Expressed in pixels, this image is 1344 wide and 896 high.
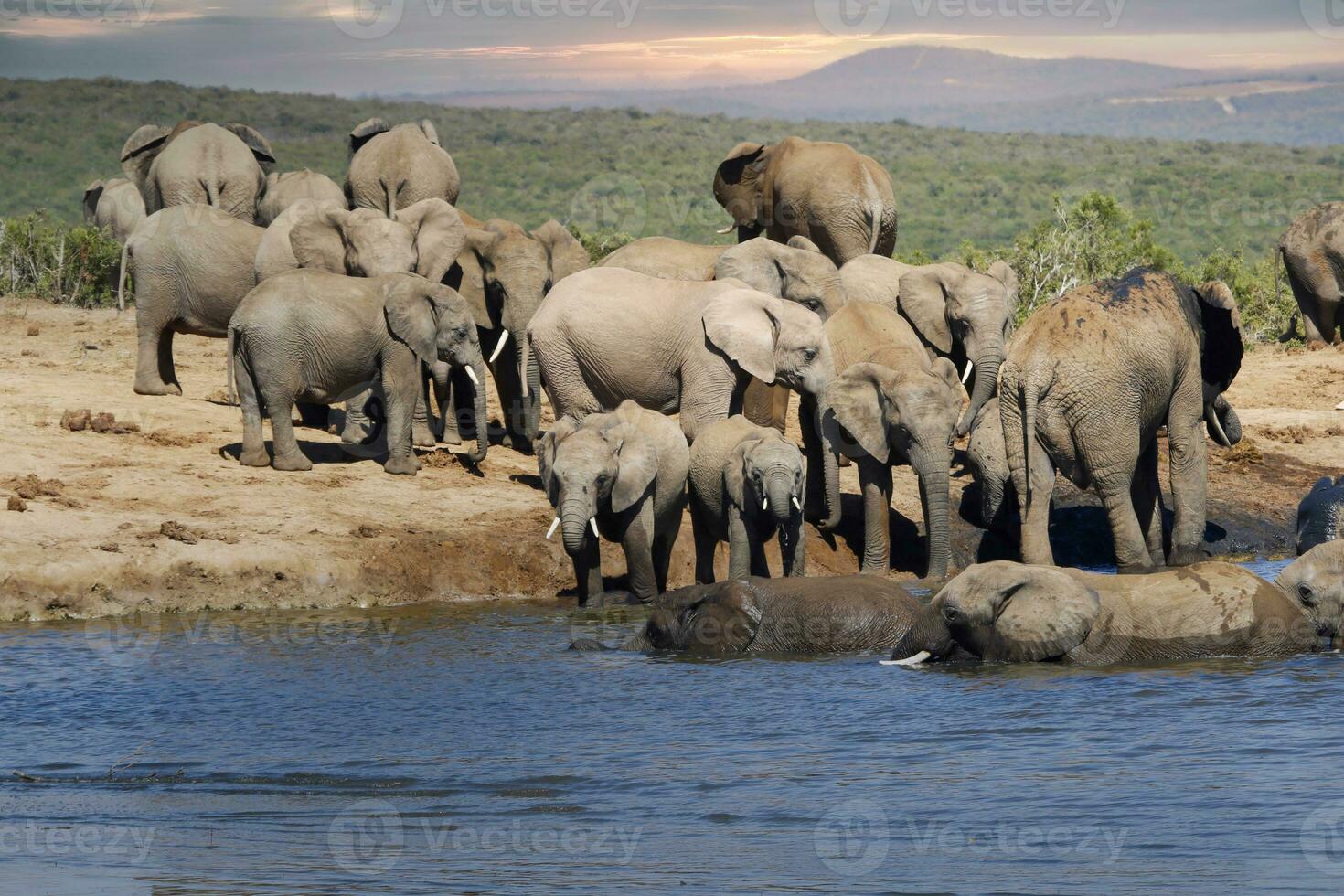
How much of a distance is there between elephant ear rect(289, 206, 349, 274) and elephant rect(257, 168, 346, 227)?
14.1ft

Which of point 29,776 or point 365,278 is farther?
point 365,278

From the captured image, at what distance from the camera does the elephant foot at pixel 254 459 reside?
50.0 ft

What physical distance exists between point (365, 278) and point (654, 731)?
7.26 meters

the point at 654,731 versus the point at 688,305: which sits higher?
the point at 688,305

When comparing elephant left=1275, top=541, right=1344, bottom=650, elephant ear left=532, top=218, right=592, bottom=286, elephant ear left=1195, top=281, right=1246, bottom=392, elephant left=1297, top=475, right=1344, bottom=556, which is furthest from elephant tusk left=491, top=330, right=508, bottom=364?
elephant left=1275, top=541, right=1344, bottom=650

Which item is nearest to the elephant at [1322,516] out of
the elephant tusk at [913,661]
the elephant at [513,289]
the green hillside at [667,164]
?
the elephant tusk at [913,661]

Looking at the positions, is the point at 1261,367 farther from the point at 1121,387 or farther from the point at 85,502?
the point at 85,502

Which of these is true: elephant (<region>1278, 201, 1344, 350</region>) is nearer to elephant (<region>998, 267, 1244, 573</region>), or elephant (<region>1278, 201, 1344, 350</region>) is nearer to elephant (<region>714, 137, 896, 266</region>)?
elephant (<region>714, 137, 896, 266</region>)

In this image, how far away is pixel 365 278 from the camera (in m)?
15.9

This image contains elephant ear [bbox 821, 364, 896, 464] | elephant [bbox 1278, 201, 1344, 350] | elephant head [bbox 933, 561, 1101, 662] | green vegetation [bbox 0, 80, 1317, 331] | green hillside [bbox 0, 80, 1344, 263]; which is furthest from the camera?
green hillside [bbox 0, 80, 1344, 263]

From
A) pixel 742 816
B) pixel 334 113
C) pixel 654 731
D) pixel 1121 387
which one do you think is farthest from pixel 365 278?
pixel 334 113

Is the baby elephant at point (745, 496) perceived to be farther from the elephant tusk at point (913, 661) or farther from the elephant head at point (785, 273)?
the elephant head at point (785, 273)

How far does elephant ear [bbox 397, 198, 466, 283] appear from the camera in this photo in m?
17.3

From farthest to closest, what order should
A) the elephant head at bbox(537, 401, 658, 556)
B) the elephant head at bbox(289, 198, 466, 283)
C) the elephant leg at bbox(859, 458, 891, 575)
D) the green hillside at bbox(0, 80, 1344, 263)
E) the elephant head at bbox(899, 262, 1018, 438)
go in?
the green hillside at bbox(0, 80, 1344, 263)
the elephant head at bbox(289, 198, 466, 283)
the elephant head at bbox(899, 262, 1018, 438)
the elephant leg at bbox(859, 458, 891, 575)
the elephant head at bbox(537, 401, 658, 556)
